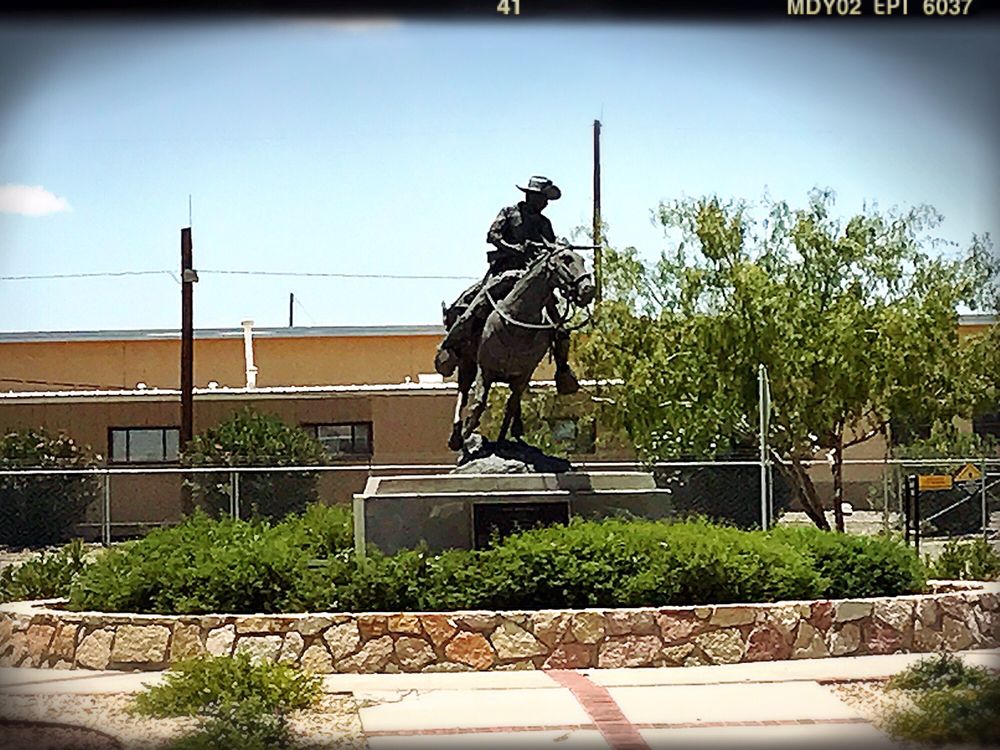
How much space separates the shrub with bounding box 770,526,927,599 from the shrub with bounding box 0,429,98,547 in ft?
51.7

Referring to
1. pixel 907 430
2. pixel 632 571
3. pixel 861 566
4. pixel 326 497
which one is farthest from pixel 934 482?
pixel 326 497

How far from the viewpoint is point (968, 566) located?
615 inches

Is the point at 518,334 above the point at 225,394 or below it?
above

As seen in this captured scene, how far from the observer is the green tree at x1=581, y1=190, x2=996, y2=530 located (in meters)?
24.5

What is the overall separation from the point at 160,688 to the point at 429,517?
13.4ft

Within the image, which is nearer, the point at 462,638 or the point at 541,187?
the point at 462,638

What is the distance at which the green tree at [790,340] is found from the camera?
24484 mm

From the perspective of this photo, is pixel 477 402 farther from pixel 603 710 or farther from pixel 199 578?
pixel 603 710

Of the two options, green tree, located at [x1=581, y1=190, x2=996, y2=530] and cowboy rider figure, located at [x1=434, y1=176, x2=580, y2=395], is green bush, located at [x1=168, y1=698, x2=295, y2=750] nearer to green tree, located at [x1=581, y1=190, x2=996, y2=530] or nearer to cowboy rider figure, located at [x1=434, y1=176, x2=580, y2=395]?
cowboy rider figure, located at [x1=434, y1=176, x2=580, y2=395]

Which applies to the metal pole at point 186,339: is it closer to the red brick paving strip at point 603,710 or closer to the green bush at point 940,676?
the red brick paving strip at point 603,710

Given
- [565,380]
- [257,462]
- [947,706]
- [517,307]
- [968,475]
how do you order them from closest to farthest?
[947,706] < [517,307] < [565,380] < [968,475] < [257,462]

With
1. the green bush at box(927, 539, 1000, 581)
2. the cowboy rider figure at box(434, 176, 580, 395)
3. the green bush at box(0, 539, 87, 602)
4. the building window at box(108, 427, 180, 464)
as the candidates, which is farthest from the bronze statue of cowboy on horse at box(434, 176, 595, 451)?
the building window at box(108, 427, 180, 464)

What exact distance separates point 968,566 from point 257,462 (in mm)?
13235

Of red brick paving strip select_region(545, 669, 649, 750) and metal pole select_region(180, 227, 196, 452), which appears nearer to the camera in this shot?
red brick paving strip select_region(545, 669, 649, 750)
